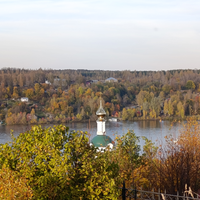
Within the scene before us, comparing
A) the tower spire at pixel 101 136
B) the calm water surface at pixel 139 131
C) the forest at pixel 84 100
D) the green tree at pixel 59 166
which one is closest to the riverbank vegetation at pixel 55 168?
the green tree at pixel 59 166

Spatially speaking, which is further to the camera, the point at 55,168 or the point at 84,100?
the point at 84,100

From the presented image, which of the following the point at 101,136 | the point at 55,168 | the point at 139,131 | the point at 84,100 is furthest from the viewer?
the point at 84,100

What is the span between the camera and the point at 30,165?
12.2 ft

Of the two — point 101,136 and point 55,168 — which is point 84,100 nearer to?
point 101,136

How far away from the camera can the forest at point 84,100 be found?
46.7m

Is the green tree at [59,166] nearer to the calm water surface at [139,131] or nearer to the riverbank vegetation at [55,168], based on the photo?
the riverbank vegetation at [55,168]

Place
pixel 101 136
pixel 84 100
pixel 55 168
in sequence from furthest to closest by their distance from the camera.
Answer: pixel 84 100 < pixel 101 136 < pixel 55 168

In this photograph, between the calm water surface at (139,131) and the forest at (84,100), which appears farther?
the forest at (84,100)

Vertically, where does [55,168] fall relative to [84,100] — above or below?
above

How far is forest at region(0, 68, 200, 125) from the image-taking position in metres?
46.7

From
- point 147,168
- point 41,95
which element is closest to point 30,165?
point 147,168

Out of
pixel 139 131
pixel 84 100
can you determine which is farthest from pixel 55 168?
pixel 84 100

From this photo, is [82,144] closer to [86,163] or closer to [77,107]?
[86,163]

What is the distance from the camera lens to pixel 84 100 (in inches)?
2240
